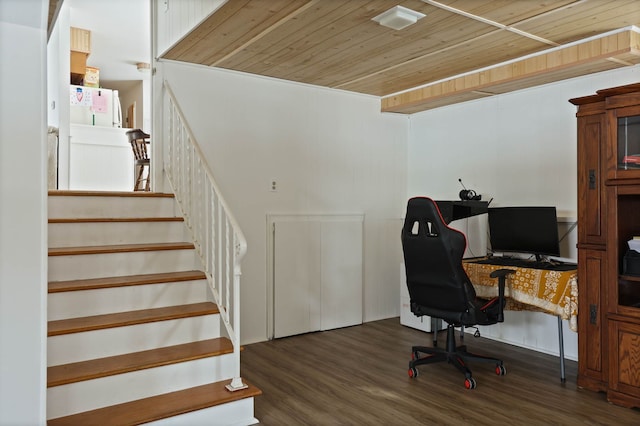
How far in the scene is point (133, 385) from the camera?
269 centimetres

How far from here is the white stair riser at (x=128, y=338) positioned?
270 centimetres

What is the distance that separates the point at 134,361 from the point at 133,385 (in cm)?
13

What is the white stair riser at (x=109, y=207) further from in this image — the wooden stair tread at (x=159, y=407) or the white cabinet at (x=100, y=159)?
the white cabinet at (x=100, y=159)

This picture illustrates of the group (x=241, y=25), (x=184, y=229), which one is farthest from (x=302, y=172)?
(x=241, y=25)

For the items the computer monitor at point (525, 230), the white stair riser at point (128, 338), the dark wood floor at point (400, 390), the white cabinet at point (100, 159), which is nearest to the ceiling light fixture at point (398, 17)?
the computer monitor at point (525, 230)

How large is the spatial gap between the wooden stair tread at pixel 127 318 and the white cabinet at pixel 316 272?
1.40 meters

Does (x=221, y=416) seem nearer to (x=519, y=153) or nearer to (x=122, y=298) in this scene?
(x=122, y=298)

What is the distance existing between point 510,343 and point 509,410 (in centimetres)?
156

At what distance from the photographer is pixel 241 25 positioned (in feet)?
10.9

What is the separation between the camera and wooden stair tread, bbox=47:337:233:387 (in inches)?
100

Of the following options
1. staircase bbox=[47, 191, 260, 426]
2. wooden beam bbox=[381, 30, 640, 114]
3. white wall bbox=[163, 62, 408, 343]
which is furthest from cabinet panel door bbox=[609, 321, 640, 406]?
white wall bbox=[163, 62, 408, 343]

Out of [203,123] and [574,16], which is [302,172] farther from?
[574,16]

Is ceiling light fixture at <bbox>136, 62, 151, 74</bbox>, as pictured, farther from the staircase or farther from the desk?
the desk

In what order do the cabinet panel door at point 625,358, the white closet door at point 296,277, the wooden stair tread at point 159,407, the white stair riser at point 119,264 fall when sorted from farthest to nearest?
the white closet door at point 296,277
the white stair riser at point 119,264
the cabinet panel door at point 625,358
the wooden stair tread at point 159,407
